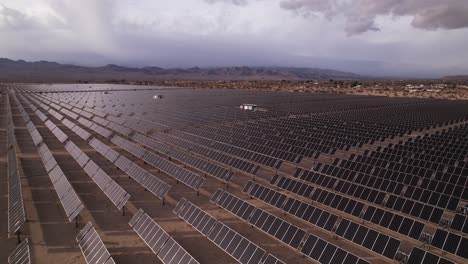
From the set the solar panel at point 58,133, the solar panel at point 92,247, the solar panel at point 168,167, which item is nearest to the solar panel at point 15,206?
the solar panel at point 92,247

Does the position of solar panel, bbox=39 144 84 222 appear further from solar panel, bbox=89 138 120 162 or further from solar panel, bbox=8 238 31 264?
solar panel, bbox=89 138 120 162

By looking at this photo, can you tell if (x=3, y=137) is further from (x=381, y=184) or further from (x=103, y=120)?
(x=381, y=184)

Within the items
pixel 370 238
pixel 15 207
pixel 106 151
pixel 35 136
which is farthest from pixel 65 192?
pixel 35 136

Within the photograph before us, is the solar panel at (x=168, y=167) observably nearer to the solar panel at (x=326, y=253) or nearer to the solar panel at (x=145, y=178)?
the solar panel at (x=145, y=178)

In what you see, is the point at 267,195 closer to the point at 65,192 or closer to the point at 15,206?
the point at 65,192

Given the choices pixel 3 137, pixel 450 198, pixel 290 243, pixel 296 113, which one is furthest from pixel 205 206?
pixel 296 113
